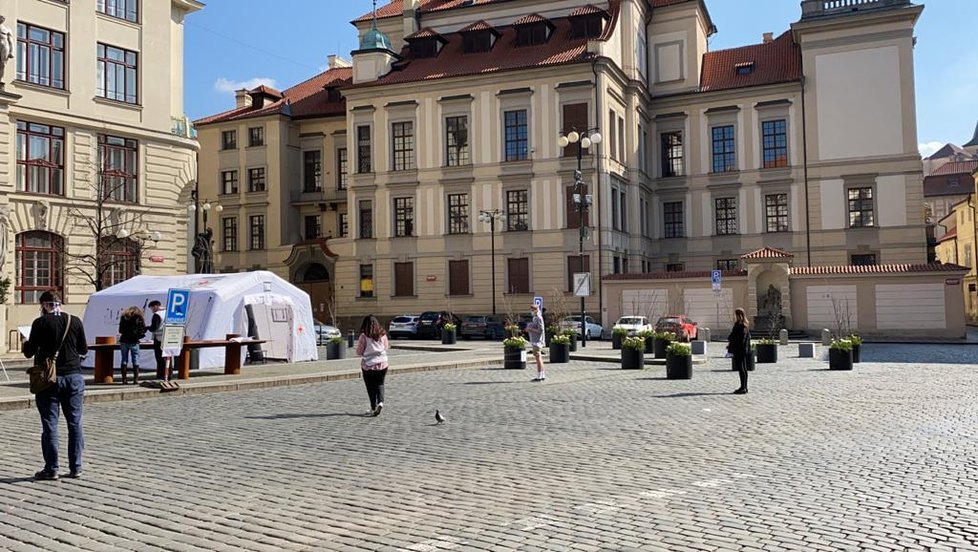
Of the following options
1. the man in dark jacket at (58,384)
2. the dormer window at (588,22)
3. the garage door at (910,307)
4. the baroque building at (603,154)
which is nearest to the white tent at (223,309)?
the man in dark jacket at (58,384)

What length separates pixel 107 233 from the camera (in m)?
34.8

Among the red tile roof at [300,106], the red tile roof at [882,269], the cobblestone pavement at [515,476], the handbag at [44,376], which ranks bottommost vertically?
the cobblestone pavement at [515,476]

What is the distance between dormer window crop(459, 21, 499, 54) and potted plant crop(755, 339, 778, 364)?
3203 centimetres

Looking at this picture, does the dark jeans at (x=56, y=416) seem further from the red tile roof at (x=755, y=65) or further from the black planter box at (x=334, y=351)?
the red tile roof at (x=755, y=65)

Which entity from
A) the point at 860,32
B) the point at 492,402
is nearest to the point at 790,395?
the point at 492,402

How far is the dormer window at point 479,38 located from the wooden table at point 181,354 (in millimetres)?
33797

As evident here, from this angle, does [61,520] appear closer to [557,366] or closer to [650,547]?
[650,547]

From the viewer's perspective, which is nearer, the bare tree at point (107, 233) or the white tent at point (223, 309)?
the white tent at point (223, 309)

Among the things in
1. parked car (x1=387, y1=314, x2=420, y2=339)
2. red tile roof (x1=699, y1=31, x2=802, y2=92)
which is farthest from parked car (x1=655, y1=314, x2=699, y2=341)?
red tile roof (x1=699, y1=31, x2=802, y2=92)

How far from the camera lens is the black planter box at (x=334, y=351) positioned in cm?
3062

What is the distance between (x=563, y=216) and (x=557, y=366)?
24.6 metres

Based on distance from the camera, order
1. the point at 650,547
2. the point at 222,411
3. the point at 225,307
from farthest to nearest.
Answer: the point at 225,307
the point at 222,411
the point at 650,547

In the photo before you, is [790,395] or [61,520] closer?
[61,520]

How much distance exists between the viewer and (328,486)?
8672 millimetres
